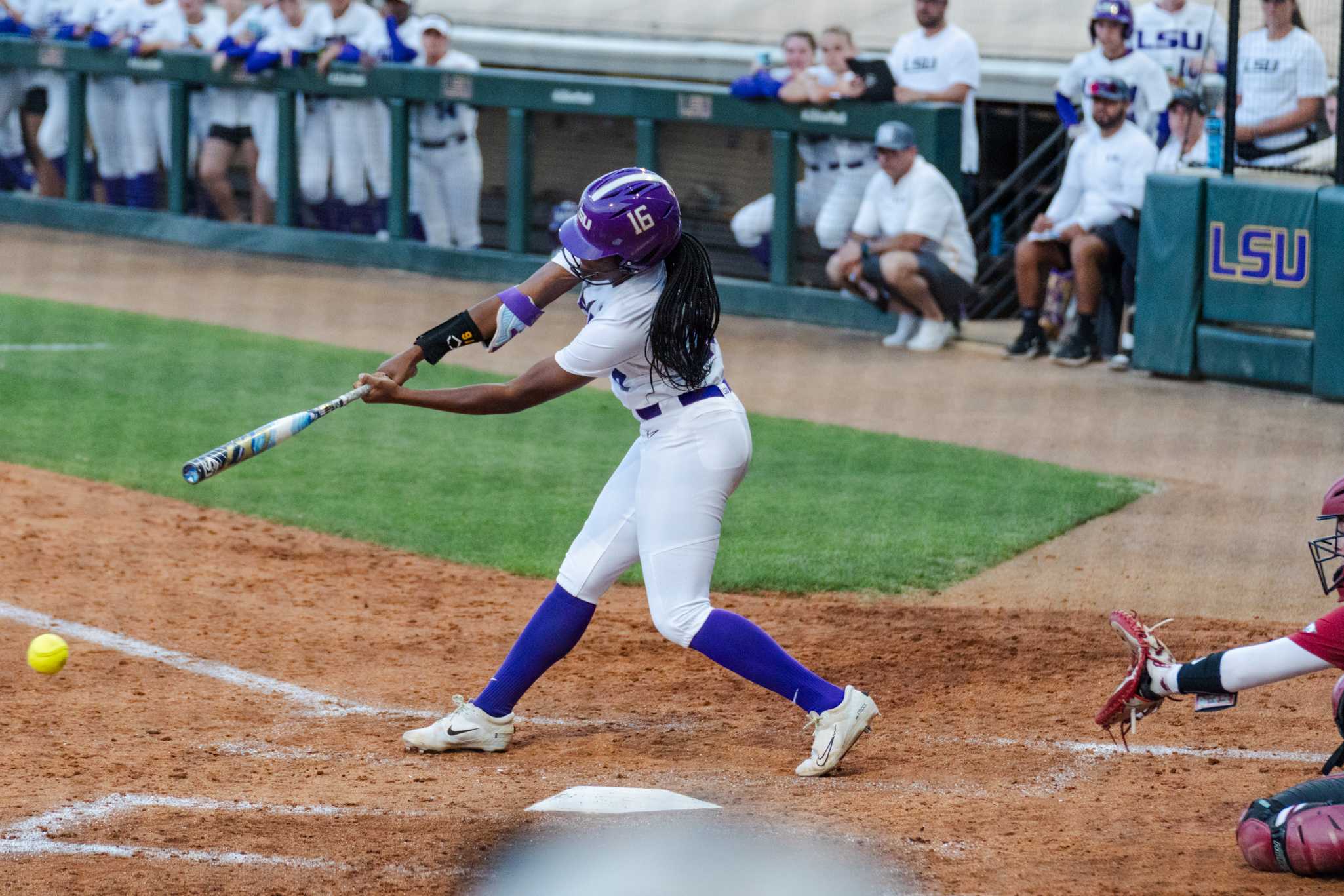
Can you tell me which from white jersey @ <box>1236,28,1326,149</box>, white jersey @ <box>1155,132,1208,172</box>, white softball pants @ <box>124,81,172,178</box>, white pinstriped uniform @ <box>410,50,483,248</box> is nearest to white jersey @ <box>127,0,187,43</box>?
white softball pants @ <box>124,81,172,178</box>

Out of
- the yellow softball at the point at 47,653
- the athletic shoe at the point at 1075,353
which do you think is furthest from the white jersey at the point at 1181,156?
the yellow softball at the point at 47,653

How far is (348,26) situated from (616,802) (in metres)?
11.5

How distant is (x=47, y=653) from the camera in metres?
5.27

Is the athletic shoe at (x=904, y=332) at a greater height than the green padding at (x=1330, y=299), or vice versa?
the green padding at (x=1330, y=299)

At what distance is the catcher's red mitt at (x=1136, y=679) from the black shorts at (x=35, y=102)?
1469 centimetres

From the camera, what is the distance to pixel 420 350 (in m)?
4.75

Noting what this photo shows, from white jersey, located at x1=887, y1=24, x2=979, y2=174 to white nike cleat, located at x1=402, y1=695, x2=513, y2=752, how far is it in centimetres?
772

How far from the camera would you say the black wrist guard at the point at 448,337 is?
4.75 m

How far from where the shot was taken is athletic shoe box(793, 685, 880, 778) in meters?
4.67

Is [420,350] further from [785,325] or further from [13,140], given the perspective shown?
[13,140]

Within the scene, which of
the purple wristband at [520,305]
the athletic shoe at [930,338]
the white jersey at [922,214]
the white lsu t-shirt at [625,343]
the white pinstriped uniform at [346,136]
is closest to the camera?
the white lsu t-shirt at [625,343]

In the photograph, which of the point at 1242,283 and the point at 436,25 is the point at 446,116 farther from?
the point at 1242,283

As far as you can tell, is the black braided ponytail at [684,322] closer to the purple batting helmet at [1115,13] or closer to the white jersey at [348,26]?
the purple batting helmet at [1115,13]

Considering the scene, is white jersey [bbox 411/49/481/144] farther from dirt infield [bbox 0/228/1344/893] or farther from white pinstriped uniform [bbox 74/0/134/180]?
dirt infield [bbox 0/228/1344/893]
